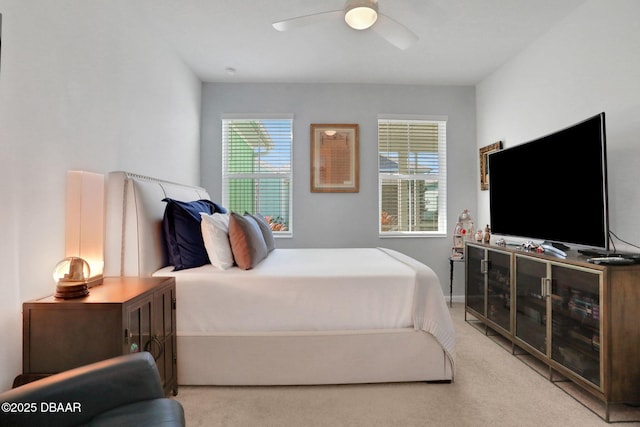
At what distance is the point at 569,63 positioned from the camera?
2.70 meters

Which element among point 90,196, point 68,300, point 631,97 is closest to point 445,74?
point 631,97

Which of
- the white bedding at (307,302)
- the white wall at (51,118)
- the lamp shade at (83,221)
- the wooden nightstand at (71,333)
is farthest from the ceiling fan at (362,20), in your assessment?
the wooden nightstand at (71,333)

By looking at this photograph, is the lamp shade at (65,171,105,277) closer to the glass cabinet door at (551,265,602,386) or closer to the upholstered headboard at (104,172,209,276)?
the upholstered headboard at (104,172,209,276)

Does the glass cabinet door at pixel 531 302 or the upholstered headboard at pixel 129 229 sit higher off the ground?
the upholstered headboard at pixel 129 229

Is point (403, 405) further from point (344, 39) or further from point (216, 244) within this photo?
point (344, 39)

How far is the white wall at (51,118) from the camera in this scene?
1.48 m

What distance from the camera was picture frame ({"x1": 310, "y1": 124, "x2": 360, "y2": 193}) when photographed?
162 inches

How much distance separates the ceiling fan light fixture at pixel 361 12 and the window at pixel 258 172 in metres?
2.09

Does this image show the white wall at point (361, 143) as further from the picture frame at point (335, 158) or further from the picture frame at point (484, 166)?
the picture frame at point (484, 166)

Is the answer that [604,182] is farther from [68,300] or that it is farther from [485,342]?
[68,300]

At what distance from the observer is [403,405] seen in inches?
74.0

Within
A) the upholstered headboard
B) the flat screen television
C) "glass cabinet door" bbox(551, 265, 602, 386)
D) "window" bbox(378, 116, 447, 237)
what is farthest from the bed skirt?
"window" bbox(378, 116, 447, 237)

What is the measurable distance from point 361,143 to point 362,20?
2.01 meters

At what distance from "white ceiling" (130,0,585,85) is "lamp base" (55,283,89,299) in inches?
86.8
